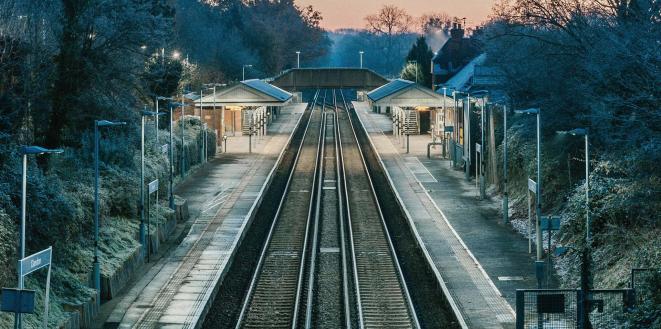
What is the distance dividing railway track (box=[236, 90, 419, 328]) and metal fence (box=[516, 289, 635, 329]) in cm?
293

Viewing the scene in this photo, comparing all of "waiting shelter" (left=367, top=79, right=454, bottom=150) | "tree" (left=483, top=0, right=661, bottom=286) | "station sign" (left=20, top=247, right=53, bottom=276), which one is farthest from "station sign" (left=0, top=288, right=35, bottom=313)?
"waiting shelter" (left=367, top=79, right=454, bottom=150)

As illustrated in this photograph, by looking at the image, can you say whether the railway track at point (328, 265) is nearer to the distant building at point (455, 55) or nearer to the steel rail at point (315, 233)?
the steel rail at point (315, 233)

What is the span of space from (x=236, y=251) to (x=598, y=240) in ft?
35.2

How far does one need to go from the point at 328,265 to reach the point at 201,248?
13.5ft

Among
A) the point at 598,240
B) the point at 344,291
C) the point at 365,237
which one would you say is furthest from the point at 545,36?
the point at 344,291

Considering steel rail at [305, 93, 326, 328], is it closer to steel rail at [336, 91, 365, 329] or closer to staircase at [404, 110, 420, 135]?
steel rail at [336, 91, 365, 329]

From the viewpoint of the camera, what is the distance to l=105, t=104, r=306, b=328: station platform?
70.3ft

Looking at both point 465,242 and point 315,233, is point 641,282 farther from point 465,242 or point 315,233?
point 315,233

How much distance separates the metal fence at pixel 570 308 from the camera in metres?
17.6

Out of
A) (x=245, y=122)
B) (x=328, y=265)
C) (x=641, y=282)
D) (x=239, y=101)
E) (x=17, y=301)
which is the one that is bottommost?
(x=328, y=265)

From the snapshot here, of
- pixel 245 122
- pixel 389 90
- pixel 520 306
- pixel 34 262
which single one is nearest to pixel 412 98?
pixel 389 90

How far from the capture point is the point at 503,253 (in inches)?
1109

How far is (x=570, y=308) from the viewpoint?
19.3 metres

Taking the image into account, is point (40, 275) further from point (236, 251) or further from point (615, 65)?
point (615, 65)
